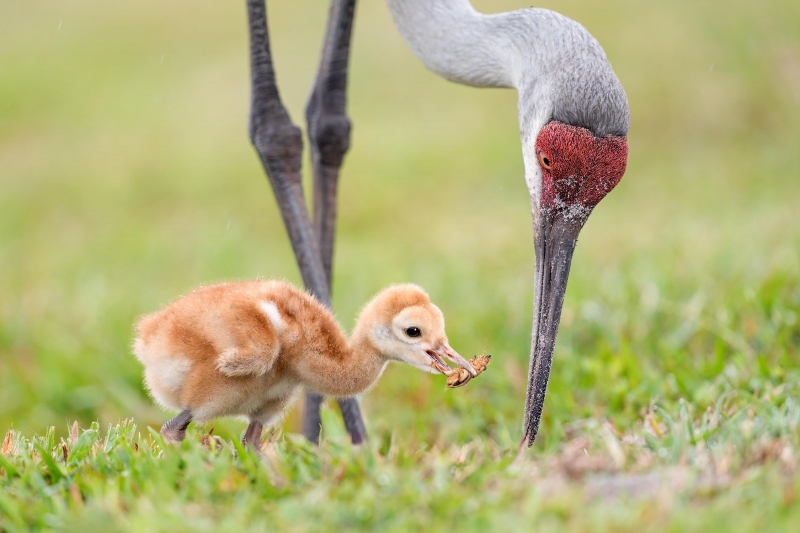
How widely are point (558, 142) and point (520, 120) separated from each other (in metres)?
0.40

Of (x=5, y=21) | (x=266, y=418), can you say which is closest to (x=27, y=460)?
(x=266, y=418)

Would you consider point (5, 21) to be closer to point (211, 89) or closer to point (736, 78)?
point (211, 89)

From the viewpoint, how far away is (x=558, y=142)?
317 centimetres

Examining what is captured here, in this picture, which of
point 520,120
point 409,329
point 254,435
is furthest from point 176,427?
point 520,120

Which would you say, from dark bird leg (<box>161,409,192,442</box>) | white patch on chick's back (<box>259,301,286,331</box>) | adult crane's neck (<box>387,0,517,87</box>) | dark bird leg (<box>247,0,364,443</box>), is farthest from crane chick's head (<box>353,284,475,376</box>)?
adult crane's neck (<box>387,0,517,87</box>)

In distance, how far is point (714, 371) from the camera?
13.0ft

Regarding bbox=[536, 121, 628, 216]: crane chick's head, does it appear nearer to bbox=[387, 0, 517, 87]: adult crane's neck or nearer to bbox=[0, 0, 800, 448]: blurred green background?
bbox=[387, 0, 517, 87]: adult crane's neck

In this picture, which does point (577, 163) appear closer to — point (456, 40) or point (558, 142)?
point (558, 142)

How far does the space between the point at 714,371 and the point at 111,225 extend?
6119 millimetres

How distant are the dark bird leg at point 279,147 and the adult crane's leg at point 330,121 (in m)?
0.39

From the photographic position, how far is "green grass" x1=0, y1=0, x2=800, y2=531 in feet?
7.40

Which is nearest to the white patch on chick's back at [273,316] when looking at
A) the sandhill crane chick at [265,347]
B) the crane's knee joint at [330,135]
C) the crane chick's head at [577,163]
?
the sandhill crane chick at [265,347]

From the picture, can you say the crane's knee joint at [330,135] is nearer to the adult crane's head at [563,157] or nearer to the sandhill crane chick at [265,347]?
the adult crane's head at [563,157]

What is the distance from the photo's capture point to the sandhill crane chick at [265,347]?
278cm
